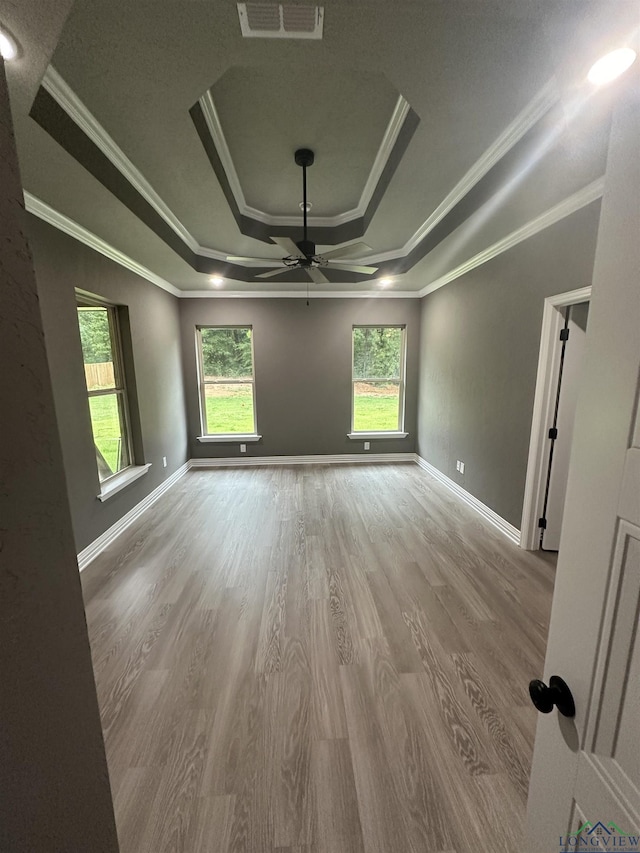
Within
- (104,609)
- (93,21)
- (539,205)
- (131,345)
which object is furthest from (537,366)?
(131,345)

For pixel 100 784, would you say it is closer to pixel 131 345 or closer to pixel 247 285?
pixel 131 345

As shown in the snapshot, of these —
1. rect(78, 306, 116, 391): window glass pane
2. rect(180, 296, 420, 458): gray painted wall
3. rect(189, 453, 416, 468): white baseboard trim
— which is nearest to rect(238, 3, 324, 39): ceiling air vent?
rect(78, 306, 116, 391): window glass pane

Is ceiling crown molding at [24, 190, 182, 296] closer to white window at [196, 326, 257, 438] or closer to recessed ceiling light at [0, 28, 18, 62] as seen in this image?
recessed ceiling light at [0, 28, 18, 62]

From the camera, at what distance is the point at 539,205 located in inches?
89.2

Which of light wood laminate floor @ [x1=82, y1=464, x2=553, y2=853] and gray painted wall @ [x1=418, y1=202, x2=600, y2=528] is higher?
gray painted wall @ [x1=418, y1=202, x2=600, y2=528]

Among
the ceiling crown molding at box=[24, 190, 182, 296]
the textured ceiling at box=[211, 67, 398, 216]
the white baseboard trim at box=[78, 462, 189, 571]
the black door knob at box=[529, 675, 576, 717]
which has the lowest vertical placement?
the white baseboard trim at box=[78, 462, 189, 571]

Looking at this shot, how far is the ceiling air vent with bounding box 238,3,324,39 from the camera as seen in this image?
1175 millimetres

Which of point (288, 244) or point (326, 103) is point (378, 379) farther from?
point (326, 103)

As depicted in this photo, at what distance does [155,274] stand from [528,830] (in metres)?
4.75

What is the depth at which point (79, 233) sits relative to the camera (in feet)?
8.32

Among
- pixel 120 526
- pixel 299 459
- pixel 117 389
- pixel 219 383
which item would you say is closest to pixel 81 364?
pixel 117 389

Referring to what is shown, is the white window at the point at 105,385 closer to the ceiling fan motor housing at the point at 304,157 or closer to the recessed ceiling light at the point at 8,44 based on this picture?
the recessed ceiling light at the point at 8,44

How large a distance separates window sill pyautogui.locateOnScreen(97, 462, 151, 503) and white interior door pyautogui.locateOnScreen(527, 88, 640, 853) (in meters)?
3.22

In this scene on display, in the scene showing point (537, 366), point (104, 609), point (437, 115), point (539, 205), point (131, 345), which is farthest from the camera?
point (131, 345)
